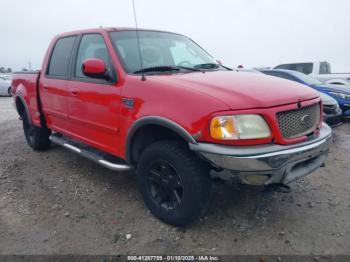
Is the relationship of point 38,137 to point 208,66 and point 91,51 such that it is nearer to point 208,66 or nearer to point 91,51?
point 91,51

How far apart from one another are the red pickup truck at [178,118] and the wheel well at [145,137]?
0.04 ft

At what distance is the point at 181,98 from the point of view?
8.72ft

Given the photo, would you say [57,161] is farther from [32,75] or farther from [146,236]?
[146,236]

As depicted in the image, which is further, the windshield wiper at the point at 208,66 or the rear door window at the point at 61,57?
the rear door window at the point at 61,57

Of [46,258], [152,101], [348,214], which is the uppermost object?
[152,101]

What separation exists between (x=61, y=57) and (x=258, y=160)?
129 inches

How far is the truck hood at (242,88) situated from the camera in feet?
8.34

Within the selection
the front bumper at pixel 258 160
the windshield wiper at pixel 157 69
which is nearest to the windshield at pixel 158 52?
the windshield wiper at pixel 157 69

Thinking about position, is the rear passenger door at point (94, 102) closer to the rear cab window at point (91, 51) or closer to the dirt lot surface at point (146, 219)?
the rear cab window at point (91, 51)

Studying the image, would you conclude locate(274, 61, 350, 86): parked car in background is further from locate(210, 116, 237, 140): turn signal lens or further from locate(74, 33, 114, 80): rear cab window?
locate(210, 116, 237, 140): turn signal lens

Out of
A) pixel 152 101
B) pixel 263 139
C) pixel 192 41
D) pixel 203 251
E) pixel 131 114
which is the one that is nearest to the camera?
pixel 263 139

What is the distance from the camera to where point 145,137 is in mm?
3180

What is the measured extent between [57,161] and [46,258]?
2507mm

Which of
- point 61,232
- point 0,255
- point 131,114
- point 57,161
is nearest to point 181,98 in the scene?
point 131,114
